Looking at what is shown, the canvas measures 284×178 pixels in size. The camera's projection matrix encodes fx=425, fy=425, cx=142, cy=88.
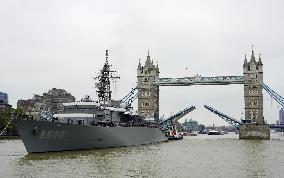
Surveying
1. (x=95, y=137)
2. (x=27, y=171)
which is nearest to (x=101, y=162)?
(x=27, y=171)

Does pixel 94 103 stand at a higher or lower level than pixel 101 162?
higher

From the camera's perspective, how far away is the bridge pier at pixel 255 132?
296 feet

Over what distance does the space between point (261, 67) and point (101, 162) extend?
77957 millimetres

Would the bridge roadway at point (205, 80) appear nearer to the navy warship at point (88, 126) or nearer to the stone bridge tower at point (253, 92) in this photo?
the stone bridge tower at point (253, 92)

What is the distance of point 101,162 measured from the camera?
2914cm

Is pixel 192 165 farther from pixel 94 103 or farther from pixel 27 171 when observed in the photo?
pixel 94 103

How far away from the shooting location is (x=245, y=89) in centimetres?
9750

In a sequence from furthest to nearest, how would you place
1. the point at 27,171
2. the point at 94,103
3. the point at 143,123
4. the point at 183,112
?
1. the point at 183,112
2. the point at 143,123
3. the point at 94,103
4. the point at 27,171

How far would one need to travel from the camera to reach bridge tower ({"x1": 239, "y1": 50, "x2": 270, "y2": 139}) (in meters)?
90.8

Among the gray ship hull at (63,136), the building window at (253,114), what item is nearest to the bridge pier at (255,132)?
the building window at (253,114)

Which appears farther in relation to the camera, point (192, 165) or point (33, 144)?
point (33, 144)

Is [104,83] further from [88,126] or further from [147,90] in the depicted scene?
[147,90]

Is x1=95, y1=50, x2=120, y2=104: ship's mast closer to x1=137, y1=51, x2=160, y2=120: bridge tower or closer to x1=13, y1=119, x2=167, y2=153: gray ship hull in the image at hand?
x1=13, y1=119, x2=167, y2=153: gray ship hull

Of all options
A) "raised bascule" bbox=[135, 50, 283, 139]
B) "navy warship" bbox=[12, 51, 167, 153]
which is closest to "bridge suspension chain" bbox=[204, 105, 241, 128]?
"raised bascule" bbox=[135, 50, 283, 139]
